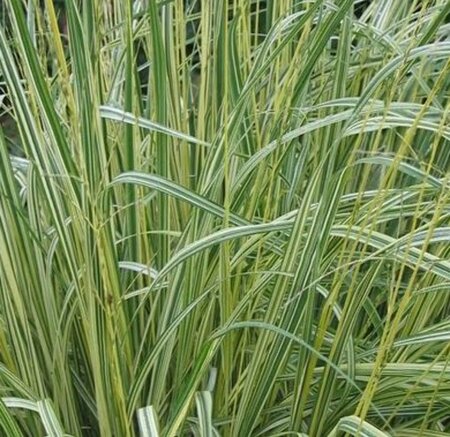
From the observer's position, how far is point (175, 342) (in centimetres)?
108

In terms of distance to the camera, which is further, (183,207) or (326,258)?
(183,207)

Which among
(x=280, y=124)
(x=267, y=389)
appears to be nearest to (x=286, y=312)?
(x=267, y=389)

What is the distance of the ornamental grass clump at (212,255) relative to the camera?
952 millimetres

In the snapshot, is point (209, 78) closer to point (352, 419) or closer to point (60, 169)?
point (60, 169)

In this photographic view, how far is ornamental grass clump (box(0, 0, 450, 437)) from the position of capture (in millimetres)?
952

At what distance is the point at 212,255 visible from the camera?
1083 millimetres

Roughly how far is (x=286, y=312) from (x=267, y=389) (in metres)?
0.09

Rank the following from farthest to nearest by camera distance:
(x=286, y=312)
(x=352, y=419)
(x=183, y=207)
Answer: (x=183, y=207) → (x=286, y=312) → (x=352, y=419)

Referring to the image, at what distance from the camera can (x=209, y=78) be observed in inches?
49.5

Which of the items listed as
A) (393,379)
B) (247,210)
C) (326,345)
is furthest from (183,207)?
(393,379)

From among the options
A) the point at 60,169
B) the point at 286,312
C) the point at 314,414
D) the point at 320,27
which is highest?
the point at 320,27

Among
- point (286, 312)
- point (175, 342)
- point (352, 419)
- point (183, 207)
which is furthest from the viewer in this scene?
point (183, 207)

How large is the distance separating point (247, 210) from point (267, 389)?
0.21 metres

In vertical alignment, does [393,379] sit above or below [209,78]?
below
